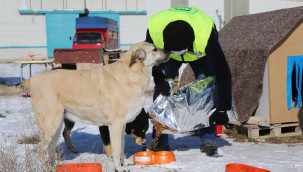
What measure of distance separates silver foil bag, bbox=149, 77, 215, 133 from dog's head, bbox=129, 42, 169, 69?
0.73 meters

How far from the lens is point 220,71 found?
4598mm

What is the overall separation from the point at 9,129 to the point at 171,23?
3.62 metres

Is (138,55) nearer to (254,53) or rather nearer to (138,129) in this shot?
(138,129)

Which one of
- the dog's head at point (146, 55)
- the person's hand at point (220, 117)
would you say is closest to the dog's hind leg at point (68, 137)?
the dog's head at point (146, 55)

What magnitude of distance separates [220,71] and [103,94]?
4.30 feet

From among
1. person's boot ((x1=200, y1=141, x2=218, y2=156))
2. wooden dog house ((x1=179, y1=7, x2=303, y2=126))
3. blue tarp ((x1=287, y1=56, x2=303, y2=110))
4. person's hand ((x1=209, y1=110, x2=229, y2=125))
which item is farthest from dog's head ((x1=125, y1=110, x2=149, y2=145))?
blue tarp ((x1=287, y1=56, x2=303, y2=110))

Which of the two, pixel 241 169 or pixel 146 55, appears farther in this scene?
pixel 146 55

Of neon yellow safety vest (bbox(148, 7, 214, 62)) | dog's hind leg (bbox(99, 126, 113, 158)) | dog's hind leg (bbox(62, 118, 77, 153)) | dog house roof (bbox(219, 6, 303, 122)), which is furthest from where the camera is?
dog house roof (bbox(219, 6, 303, 122))

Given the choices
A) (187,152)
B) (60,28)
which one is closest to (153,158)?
(187,152)

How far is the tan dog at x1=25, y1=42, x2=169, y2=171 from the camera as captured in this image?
14.1ft

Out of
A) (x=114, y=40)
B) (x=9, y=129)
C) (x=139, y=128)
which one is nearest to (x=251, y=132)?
(x=139, y=128)

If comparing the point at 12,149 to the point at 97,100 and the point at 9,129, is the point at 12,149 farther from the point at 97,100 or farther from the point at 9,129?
the point at 9,129

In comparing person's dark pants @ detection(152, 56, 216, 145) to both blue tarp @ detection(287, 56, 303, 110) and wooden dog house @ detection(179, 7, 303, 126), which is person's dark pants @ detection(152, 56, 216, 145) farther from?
blue tarp @ detection(287, 56, 303, 110)

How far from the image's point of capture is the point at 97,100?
4391 mm
